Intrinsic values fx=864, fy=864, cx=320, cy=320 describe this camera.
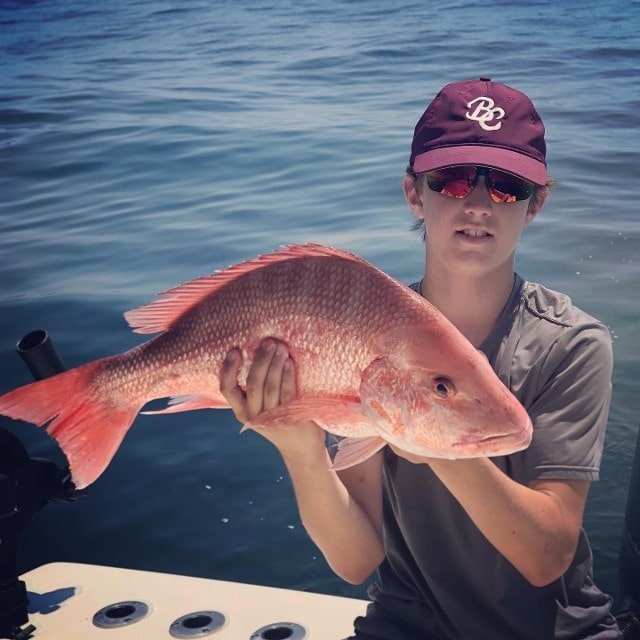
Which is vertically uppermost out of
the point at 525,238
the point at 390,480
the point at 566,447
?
the point at 566,447

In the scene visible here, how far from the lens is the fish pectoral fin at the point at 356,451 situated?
1733 mm

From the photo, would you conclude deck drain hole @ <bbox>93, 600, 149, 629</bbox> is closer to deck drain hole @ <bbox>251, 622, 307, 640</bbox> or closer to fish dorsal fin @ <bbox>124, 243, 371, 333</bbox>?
deck drain hole @ <bbox>251, 622, 307, 640</bbox>

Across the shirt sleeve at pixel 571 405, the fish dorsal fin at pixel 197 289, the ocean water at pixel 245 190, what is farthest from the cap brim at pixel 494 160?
the ocean water at pixel 245 190

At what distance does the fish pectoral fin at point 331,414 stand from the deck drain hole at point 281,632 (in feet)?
3.74

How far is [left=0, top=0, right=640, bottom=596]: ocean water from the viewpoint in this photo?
4.66 meters

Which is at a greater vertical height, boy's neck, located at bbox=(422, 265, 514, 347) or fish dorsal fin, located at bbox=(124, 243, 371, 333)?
fish dorsal fin, located at bbox=(124, 243, 371, 333)

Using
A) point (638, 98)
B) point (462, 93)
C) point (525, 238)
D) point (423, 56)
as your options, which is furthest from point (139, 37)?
point (462, 93)

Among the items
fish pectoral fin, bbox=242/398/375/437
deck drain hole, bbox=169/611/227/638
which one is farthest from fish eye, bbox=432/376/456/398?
deck drain hole, bbox=169/611/227/638

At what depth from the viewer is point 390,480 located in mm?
2361

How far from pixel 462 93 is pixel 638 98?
1306 centimetres

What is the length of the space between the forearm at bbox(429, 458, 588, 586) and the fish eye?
261 millimetres

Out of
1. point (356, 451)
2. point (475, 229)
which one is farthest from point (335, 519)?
point (475, 229)

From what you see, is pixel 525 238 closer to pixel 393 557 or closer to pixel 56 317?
pixel 56 317

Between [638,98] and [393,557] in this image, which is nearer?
[393,557]
